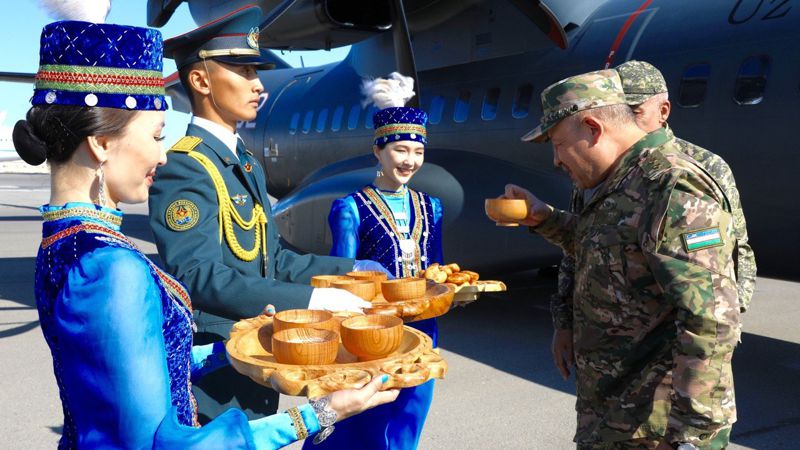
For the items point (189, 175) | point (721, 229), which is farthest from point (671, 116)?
point (189, 175)

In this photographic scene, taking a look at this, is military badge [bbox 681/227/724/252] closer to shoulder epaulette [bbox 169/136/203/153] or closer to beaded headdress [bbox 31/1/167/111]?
beaded headdress [bbox 31/1/167/111]

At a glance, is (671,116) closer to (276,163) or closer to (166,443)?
(166,443)

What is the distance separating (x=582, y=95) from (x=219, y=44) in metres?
1.26

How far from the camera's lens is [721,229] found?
1.83 m

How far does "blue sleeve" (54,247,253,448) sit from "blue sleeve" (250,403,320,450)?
0.12ft

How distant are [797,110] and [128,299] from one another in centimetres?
479

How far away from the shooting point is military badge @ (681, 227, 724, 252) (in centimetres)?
181

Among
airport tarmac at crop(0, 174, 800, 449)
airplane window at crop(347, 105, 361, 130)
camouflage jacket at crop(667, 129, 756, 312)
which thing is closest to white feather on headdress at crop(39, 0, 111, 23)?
camouflage jacket at crop(667, 129, 756, 312)

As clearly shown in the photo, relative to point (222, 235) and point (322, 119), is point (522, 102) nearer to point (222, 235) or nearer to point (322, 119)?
point (322, 119)

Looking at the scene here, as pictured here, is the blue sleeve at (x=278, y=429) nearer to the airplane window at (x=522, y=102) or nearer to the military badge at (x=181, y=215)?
the military badge at (x=181, y=215)

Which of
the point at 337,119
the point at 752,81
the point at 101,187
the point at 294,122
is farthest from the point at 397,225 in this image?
the point at 294,122

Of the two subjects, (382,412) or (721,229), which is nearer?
(721,229)

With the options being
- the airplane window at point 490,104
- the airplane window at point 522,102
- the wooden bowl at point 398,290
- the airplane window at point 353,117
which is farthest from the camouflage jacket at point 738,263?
the airplane window at point 353,117

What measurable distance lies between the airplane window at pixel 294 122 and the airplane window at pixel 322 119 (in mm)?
629
